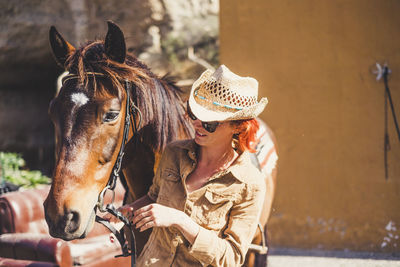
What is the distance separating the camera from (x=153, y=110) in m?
2.49

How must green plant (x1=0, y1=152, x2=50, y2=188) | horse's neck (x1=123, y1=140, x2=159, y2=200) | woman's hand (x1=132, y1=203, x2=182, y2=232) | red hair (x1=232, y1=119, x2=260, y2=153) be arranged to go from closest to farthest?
woman's hand (x1=132, y1=203, x2=182, y2=232)
red hair (x1=232, y1=119, x2=260, y2=153)
horse's neck (x1=123, y1=140, x2=159, y2=200)
green plant (x1=0, y1=152, x2=50, y2=188)

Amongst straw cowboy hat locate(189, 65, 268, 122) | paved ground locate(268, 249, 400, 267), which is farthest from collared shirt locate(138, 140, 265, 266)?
paved ground locate(268, 249, 400, 267)

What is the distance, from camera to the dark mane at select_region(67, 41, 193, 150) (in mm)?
2195

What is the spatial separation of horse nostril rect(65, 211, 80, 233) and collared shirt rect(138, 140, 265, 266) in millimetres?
359

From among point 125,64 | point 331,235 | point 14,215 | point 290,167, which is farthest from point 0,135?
point 125,64

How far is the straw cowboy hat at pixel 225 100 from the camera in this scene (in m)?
1.91

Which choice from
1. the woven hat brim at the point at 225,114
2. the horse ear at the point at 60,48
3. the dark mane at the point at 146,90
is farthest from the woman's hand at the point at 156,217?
the horse ear at the point at 60,48

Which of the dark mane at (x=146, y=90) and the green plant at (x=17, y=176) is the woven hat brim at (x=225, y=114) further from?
the green plant at (x=17, y=176)

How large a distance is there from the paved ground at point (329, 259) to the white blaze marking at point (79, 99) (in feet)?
11.4

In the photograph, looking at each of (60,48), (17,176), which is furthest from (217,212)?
(17,176)

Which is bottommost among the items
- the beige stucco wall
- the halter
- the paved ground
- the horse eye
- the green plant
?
the paved ground

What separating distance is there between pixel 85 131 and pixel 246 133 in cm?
75

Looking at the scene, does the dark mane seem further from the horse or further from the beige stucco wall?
the beige stucco wall

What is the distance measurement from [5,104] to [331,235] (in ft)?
22.9
